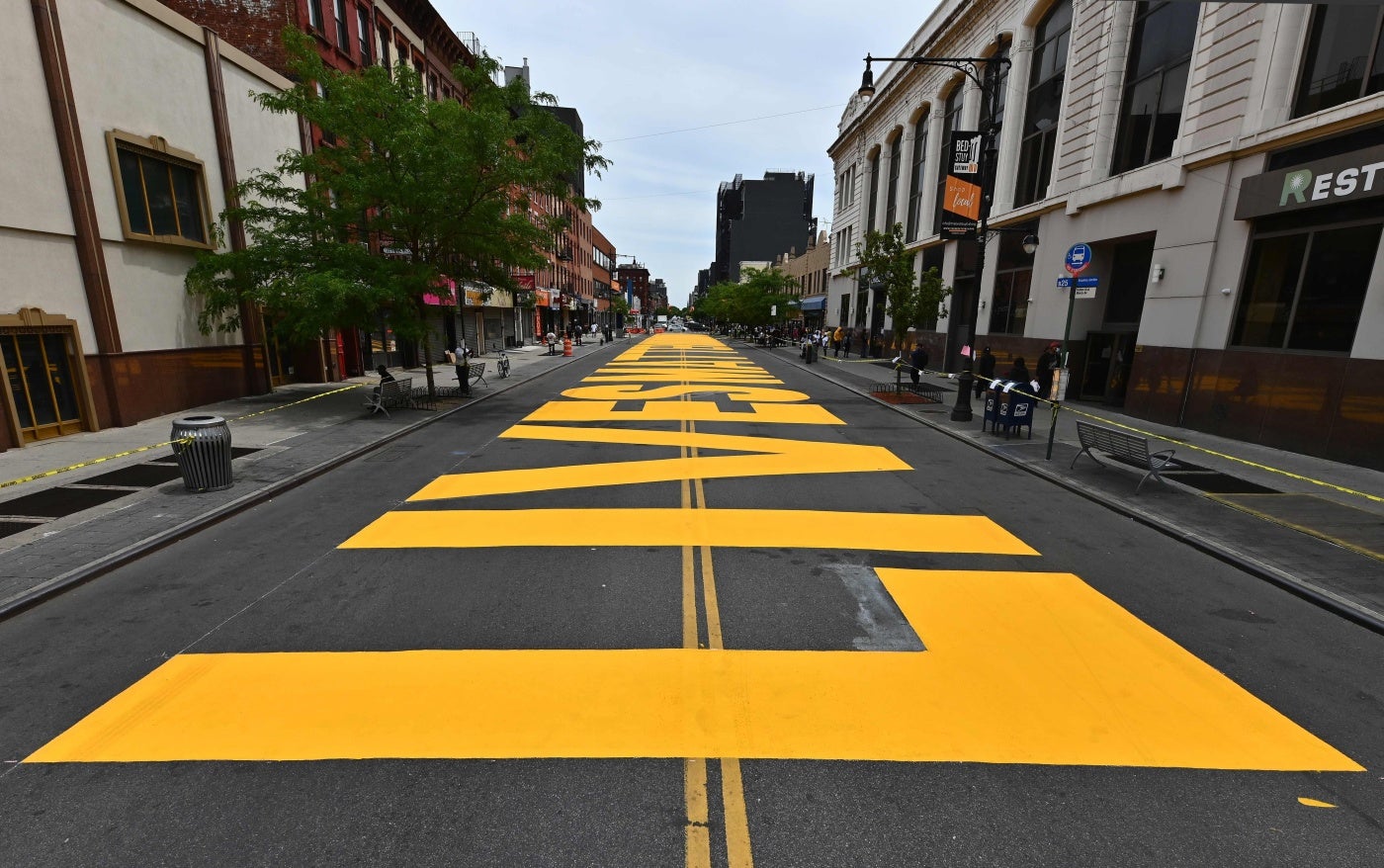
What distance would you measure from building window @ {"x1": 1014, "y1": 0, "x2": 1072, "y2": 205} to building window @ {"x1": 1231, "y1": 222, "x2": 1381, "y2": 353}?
888cm

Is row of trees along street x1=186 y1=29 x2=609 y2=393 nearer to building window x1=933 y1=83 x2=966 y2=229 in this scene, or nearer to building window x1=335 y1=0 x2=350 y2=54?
building window x1=335 y1=0 x2=350 y2=54

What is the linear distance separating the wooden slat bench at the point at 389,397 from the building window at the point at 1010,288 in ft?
63.9

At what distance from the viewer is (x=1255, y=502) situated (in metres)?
8.56

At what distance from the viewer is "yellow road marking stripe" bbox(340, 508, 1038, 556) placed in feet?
22.6

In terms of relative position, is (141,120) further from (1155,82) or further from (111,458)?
(1155,82)

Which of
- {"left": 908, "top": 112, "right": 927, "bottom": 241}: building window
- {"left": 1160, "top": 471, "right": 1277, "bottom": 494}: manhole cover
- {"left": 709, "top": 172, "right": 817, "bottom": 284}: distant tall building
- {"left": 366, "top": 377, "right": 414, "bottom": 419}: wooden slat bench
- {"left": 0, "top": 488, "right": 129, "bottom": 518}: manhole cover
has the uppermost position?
{"left": 709, "top": 172, "right": 817, "bottom": 284}: distant tall building

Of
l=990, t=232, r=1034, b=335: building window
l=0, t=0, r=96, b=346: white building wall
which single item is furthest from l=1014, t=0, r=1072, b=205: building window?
l=0, t=0, r=96, b=346: white building wall

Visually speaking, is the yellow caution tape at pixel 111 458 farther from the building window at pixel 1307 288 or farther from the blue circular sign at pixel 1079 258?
the building window at pixel 1307 288

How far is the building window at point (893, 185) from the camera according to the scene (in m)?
35.8

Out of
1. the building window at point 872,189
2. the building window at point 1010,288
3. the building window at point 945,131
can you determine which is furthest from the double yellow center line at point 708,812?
the building window at point 872,189

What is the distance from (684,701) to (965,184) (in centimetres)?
1522

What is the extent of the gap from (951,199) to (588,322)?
6982 centimetres

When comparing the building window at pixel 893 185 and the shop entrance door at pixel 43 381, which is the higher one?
the building window at pixel 893 185

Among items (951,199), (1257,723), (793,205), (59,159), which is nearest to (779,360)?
(951,199)
